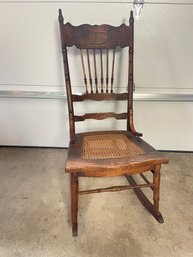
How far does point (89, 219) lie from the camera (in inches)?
48.0

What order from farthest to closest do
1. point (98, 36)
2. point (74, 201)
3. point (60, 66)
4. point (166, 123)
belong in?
point (166, 123)
point (60, 66)
point (98, 36)
point (74, 201)

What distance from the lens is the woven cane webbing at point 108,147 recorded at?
3.59ft

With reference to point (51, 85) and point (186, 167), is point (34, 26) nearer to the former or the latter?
point (51, 85)

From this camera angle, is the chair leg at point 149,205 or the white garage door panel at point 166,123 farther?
the white garage door panel at point 166,123

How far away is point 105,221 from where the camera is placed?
120cm

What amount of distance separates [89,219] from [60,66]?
3.82 ft

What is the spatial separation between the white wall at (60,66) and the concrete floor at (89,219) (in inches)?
15.4

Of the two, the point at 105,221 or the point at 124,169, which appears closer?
the point at 124,169

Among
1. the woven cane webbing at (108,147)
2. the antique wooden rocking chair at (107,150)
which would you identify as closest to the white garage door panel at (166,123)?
the antique wooden rocking chair at (107,150)

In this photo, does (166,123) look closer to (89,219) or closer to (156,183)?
(156,183)

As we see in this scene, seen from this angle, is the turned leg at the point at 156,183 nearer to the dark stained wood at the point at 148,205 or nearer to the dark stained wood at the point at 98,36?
the dark stained wood at the point at 148,205

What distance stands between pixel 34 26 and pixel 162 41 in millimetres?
974


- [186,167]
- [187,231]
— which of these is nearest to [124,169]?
[187,231]

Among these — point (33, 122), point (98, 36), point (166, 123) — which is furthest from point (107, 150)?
point (33, 122)
